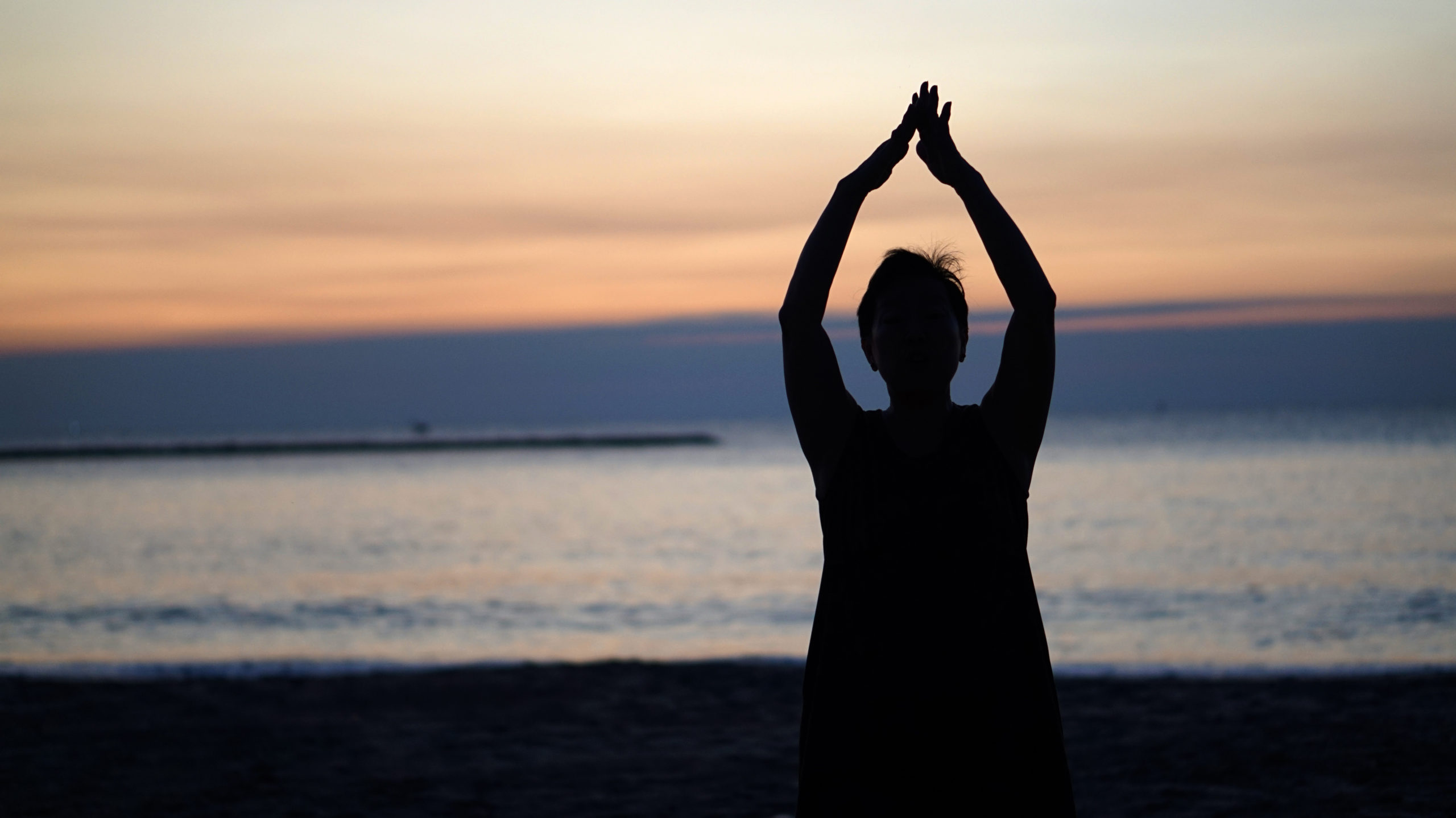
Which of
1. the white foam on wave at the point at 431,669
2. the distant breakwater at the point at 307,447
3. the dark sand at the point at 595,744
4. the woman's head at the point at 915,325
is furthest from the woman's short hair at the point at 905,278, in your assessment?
the distant breakwater at the point at 307,447

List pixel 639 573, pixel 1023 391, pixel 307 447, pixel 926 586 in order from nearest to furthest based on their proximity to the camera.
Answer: pixel 926 586
pixel 1023 391
pixel 639 573
pixel 307 447

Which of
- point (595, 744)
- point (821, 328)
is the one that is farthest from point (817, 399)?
point (595, 744)

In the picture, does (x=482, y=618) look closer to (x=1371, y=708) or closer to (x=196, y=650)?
(x=196, y=650)

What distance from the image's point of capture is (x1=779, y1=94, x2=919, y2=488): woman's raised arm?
215 centimetres

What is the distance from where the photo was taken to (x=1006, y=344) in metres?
2.23

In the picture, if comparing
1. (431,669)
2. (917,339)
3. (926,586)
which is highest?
(917,339)

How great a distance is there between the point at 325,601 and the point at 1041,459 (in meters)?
49.9

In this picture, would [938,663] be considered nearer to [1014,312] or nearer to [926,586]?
[926,586]

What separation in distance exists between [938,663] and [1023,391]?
514 millimetres

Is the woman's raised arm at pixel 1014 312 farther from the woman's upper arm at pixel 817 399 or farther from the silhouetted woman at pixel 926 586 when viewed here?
the woman's upper arm at pixel 817 399

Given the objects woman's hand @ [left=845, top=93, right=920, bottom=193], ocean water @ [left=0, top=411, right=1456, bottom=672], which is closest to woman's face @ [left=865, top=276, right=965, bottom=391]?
woman's hand @ [left=845, top=93, right=920, bottom=193]

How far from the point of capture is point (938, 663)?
204 centimetres

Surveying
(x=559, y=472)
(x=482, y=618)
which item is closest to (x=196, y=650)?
(x=482, y=618)

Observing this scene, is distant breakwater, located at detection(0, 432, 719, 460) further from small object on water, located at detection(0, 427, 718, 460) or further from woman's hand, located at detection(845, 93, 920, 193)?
woman's hand, located at detection(845, 93, 920, 193)
